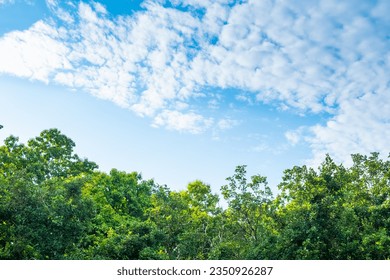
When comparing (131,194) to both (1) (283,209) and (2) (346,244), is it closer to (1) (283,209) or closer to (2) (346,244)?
(1) (283,209)

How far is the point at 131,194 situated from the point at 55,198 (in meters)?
9.42

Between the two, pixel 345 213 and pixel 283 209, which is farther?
pixel 283 209

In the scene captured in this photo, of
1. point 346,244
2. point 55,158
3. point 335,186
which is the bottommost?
point 346,244

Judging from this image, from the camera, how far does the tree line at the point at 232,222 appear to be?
1575 cm

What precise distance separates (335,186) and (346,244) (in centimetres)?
252

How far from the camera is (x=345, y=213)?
1666 centimetres

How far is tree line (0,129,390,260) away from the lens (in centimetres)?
1575

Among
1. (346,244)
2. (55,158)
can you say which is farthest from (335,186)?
(55,158)

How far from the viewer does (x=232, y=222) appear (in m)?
20.0
